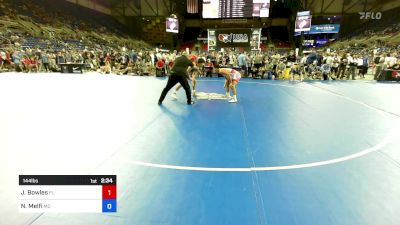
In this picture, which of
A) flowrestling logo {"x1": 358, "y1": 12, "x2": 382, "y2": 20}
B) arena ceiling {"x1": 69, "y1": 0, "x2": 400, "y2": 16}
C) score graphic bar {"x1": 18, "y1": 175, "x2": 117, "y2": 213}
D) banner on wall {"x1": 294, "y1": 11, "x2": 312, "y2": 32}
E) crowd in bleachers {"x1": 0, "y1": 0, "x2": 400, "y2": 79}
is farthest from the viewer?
arena ceiling {"x1": 69, "y1": 0, "x2": 400, "y2": 16}

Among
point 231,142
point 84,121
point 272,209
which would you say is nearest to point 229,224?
point 272,209

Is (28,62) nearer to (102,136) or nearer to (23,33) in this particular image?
(23,33)

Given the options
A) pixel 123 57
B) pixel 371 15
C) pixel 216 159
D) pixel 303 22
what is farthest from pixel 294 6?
pixel 216 159

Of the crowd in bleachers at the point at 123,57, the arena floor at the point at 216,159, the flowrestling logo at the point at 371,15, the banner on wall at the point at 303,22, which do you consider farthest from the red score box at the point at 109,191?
the flowrestling logo at the point at 371,15

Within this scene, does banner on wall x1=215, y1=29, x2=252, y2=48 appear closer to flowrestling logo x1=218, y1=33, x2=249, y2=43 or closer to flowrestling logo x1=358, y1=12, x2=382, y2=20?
flowrestling logo x1=218, y1=33, x2=249, y2=43

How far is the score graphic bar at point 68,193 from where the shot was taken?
6.35 ft

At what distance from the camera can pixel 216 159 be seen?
4.02 m

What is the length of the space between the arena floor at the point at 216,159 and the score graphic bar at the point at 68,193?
27.9 inches

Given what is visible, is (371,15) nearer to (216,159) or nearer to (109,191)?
(216,159)

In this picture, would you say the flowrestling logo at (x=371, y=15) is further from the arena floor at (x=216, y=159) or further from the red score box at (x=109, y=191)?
the red score box at (x=109, y=191)

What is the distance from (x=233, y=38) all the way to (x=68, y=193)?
17.1 m

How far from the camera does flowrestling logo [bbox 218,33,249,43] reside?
58.0 feet

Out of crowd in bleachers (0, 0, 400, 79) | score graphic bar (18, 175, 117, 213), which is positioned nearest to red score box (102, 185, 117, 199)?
score graphic bar (18, 175, 117, 213)

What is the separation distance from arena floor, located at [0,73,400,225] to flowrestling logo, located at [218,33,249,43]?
36.7 feet
